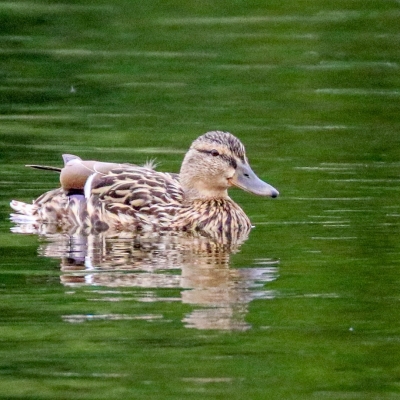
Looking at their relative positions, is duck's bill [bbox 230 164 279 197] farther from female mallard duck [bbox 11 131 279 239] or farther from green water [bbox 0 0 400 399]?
green water [bbox 0 0 400 399]

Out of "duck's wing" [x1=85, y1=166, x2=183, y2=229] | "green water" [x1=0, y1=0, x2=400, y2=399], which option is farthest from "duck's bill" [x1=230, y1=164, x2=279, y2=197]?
"duck's wing" [x1=85, y1=166, x2=183, y2=229]

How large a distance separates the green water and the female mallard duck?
31cm

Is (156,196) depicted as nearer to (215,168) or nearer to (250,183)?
(215,168)

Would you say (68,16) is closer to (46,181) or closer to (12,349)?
(46,181)

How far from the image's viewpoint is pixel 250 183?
11.9 m

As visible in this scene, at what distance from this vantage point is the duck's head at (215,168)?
12.1 metres

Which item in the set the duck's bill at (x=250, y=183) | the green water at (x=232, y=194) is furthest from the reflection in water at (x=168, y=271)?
the duck's bill at (x=250, y=183)

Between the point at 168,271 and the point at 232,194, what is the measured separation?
3590mm

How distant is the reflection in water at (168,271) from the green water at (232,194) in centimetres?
2

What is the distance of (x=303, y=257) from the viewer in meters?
10.4

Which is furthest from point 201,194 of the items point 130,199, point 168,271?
point 168,271

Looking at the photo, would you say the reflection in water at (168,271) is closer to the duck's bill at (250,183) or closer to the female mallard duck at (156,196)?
the female mallard duck at (156,196)

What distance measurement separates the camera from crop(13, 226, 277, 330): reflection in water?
8930 millimetres

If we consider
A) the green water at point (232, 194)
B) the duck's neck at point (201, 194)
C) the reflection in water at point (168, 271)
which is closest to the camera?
the green water at point (232, 194)
